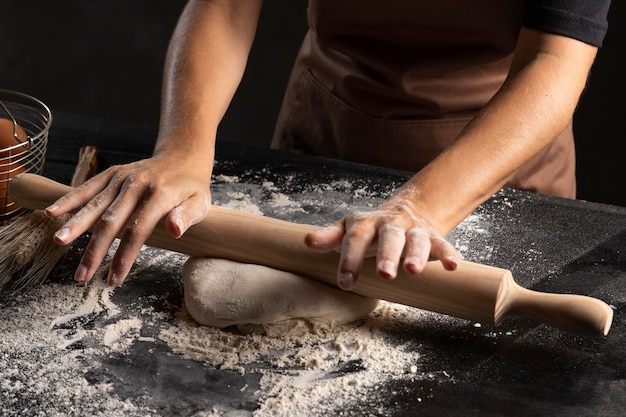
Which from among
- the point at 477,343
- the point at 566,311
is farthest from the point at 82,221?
the point at 566,311

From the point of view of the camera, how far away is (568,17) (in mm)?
1474

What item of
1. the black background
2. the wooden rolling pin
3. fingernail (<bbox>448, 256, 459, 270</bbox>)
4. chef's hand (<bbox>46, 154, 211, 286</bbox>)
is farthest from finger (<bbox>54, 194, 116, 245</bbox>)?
the black background

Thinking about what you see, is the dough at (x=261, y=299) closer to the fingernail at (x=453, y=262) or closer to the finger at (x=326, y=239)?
the finger at (x=326, y=239)

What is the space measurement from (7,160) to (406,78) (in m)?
0.85

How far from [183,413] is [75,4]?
3056 mm

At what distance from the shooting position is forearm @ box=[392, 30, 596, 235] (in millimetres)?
1338

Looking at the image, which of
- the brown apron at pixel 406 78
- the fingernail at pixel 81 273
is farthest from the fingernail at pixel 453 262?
the brown apron at pixel 406 78

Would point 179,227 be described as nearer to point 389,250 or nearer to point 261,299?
point 261,299

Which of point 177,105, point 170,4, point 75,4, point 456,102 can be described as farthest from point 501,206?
point 75,4

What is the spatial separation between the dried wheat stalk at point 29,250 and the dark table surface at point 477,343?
32mm

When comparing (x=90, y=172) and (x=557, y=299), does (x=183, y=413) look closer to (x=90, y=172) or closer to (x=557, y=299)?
(x=557, y=299)

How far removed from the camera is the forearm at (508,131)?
1338 millimetres

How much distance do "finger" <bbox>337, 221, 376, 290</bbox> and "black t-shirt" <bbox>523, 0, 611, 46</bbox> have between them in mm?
577

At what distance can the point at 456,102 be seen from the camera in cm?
186
